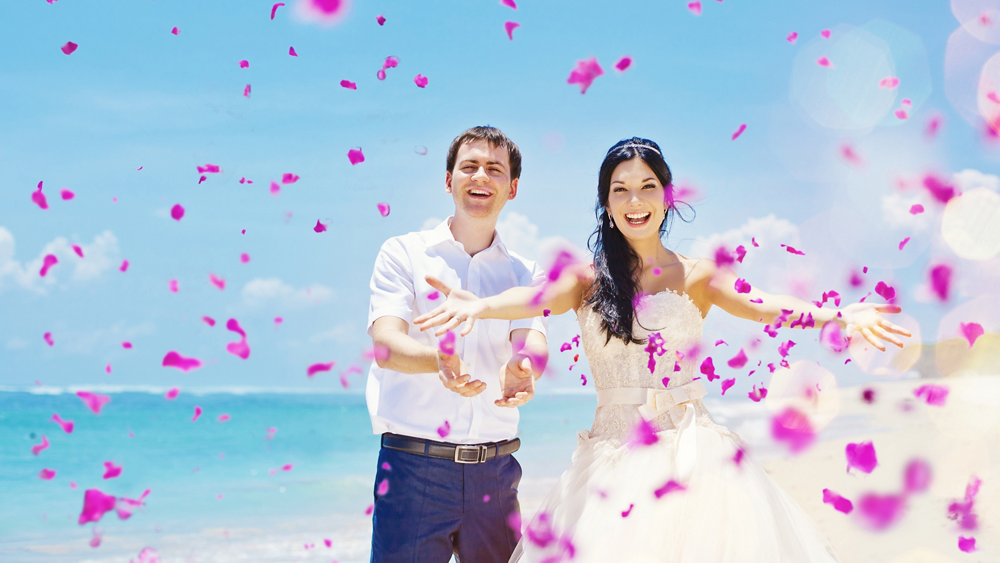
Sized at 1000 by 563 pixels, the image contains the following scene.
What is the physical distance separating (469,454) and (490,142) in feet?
4.52

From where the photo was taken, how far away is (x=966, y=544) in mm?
7090

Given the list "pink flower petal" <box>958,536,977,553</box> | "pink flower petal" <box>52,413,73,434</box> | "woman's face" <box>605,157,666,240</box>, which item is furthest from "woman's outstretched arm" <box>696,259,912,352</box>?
"pink flower petal" <box>958,536,977,553</box>

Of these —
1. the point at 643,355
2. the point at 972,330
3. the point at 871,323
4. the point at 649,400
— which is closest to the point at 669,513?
the point at 649,400

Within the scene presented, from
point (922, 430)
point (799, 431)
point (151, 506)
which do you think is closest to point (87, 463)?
point (151, 506)

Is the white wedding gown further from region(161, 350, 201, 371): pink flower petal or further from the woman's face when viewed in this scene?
region(161, 350, 201, 371): pink flower petal

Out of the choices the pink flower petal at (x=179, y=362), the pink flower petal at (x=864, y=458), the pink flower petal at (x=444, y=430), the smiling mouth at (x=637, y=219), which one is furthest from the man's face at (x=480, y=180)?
the pink flower petal at (x=864, y=458)

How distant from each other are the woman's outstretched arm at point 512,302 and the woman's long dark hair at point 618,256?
8cm

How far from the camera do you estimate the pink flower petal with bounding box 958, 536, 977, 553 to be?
22.6ft

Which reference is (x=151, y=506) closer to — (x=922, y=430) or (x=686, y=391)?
(x=686, y=391)

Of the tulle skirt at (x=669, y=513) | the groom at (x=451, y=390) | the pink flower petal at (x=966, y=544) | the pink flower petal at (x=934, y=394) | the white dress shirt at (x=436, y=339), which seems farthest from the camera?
the pink flower petal at (x=966, y=544)

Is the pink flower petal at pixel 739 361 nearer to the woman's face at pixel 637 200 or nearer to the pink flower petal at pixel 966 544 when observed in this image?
the woman's face at pixel 637 200

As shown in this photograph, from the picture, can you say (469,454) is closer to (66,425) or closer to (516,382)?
(516,382)

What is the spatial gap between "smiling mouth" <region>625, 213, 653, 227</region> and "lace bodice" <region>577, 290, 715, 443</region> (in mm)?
318

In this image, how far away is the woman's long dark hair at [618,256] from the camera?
10.4 feet
